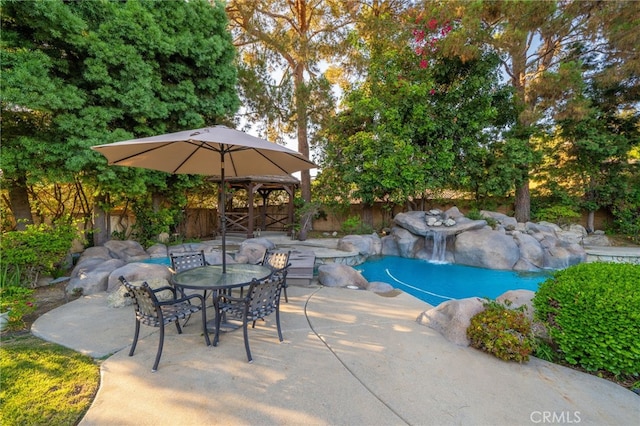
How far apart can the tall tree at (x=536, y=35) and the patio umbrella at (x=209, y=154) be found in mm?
8737

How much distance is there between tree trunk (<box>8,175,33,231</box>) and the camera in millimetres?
6328

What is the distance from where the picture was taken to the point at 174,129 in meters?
7.97

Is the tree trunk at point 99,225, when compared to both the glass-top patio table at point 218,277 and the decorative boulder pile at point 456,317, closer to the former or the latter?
the glass-top patio table at point 218,277

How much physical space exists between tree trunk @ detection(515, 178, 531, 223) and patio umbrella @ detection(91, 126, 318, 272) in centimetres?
1162

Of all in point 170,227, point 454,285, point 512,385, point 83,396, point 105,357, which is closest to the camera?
point 83,396

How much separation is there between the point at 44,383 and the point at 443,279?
25.1 feet

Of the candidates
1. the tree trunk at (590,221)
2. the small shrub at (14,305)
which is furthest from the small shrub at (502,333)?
the tree trunk at (590,221)

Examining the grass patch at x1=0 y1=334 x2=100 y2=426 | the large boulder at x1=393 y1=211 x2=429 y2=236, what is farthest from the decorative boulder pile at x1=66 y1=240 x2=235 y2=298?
the large boulder at x1=393 y1=211 x2=429 y2=236

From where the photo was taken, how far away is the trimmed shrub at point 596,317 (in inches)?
98.3

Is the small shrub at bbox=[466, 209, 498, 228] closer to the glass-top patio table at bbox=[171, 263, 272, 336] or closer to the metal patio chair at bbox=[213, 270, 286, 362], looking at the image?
the glass-top patio table at bbox=[171, 263, 272, 336]

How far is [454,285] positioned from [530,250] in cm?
352

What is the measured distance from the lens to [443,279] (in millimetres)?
7543

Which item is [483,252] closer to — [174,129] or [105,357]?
[105,357]

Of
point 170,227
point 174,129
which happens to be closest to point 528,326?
point 174,129
